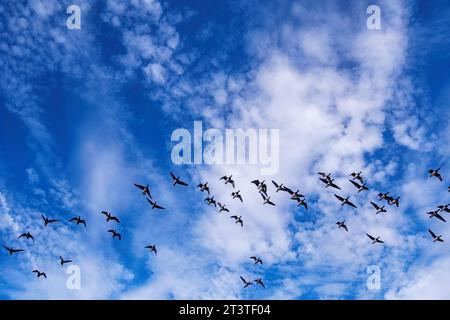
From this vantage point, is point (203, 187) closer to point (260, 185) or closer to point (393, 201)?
point (260, 185)

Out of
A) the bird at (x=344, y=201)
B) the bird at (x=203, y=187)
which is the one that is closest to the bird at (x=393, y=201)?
the bird at (x=344, y=201)

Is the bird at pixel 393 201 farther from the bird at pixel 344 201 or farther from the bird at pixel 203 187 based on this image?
the bird at pixel 203 187

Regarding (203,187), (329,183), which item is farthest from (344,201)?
(203,187)

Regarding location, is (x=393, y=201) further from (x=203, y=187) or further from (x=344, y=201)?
(x=203, y=187)

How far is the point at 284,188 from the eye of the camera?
5588cm

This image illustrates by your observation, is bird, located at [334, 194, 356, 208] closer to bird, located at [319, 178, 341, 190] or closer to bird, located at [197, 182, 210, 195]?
bird, located at [319, 178, 341, 190]

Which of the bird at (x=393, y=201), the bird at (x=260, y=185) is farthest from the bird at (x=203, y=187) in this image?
the bird at (x=393, y=201)

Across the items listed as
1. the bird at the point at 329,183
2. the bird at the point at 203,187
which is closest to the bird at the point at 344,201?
the bird at the point at 329,183

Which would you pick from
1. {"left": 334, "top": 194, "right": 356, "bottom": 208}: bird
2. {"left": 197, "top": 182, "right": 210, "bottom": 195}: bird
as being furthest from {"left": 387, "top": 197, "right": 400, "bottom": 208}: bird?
{"left": 197, "top": 182, "right": 210, "bottom": 195}: bird

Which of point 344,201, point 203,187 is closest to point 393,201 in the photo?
point 344,201

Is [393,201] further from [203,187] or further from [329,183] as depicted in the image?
[203,187]
